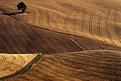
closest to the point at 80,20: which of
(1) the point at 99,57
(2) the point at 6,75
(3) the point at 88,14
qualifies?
(3) the point at 88,14

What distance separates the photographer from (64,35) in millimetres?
42500

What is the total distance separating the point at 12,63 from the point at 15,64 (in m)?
0.35

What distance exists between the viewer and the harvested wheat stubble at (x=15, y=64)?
25089 millimetres

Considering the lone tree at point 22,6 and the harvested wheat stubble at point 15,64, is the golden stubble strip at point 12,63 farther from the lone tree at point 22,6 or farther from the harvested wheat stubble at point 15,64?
the lone tree at point 22,6

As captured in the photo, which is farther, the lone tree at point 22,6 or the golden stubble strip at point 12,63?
the lone tree at point 22,6

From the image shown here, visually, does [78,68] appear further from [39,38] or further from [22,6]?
[22,6]

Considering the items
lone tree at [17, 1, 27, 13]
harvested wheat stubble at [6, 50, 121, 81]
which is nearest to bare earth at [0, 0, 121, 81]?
harvested wheat stubble at [6, 50, 121, 81]

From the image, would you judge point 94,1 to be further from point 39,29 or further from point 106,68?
point 106,68

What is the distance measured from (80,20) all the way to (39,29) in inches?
432

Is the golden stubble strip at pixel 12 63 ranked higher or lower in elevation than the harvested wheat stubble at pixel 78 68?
lower

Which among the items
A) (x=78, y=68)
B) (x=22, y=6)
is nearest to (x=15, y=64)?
(x=78, y=68)

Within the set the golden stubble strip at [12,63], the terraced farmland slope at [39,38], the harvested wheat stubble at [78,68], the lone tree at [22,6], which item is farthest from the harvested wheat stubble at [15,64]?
the lone tree at [22,6]

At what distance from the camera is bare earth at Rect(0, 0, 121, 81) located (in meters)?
24.9

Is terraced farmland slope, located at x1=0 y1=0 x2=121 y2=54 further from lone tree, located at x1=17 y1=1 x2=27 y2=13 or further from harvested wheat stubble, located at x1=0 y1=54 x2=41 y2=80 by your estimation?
harvested wheat stubble, located at x1=0 y1=54 x2=41 y2=80
